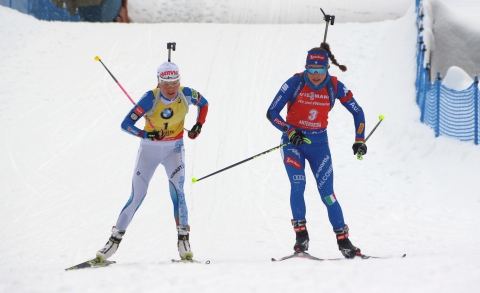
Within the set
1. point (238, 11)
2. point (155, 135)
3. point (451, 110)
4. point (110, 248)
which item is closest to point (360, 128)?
point (155, 135)

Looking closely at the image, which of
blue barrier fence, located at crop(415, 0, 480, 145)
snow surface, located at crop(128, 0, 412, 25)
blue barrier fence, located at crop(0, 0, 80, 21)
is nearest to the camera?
blue barrier fence, located at crop(415, 0, 480, 145)

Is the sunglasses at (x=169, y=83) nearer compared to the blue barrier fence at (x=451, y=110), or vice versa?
the sunglasses at (x=169, y=83)

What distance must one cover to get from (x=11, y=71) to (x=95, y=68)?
6.99 feet

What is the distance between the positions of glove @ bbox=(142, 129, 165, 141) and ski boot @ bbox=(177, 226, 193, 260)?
37.3 inches

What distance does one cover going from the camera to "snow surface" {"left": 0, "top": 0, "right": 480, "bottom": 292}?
17.1 feet

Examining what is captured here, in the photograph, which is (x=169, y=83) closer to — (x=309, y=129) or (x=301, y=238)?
(x=309, y=129)

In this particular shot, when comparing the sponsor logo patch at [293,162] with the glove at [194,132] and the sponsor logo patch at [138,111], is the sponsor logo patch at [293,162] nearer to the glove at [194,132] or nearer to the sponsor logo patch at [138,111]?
the glove at [194,132]

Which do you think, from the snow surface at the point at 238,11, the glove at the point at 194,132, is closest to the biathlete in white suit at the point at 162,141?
the glove at the point at 194,132

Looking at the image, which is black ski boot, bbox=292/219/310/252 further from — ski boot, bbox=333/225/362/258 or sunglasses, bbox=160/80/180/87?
sunglasses, bbox=160/80/180/87

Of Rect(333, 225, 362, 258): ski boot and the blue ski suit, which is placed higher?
the blue ski suit

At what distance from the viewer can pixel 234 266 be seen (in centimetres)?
549

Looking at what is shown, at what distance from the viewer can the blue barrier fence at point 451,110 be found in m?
10.7

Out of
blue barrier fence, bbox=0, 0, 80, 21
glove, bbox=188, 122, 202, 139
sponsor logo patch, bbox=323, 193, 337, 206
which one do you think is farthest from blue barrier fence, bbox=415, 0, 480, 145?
blue barrier fence, bbox=0, 0, 80, 21

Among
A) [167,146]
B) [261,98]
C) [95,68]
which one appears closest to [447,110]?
[261,98]
